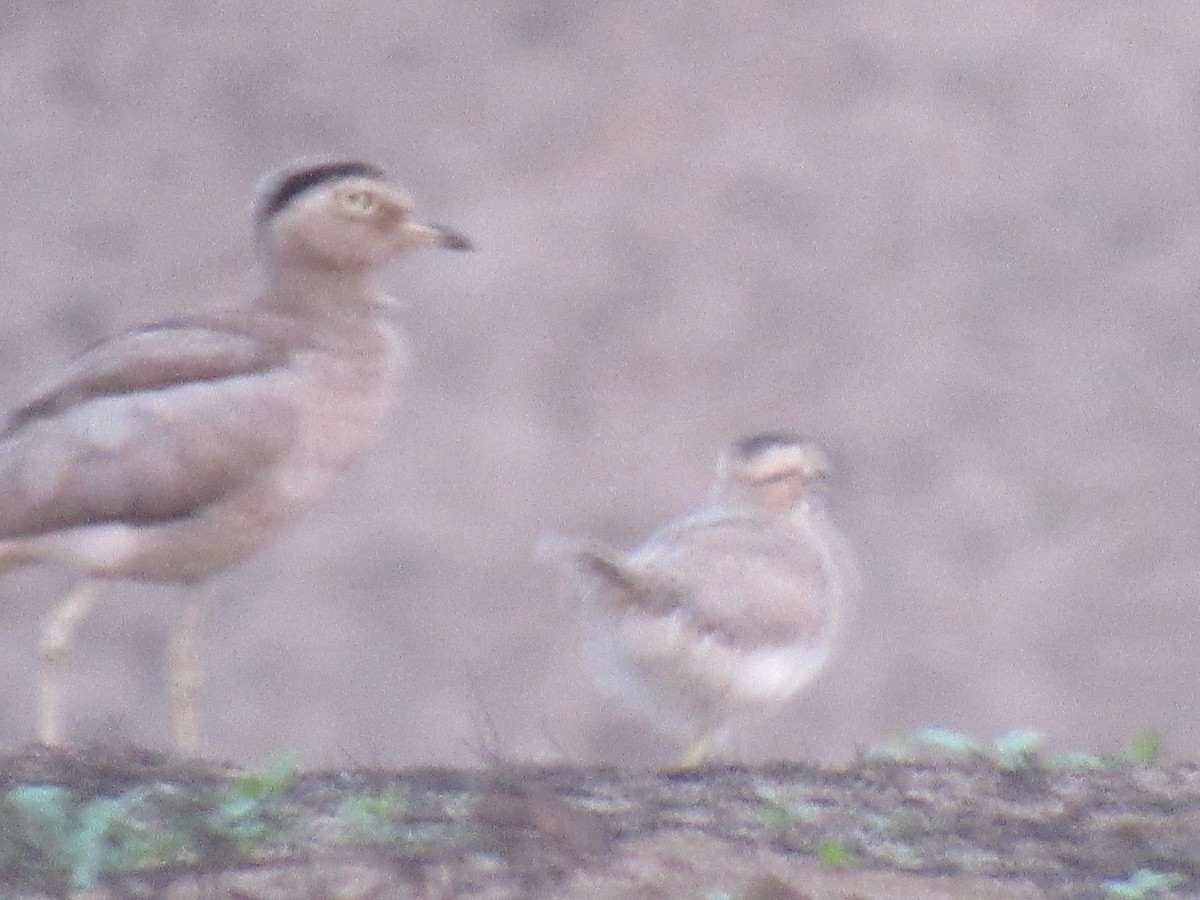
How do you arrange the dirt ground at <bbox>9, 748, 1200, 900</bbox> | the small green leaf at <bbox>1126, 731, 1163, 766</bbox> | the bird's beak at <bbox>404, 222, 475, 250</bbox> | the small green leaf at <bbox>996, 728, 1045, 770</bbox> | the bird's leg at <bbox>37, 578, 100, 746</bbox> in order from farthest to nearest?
the bird's beak at <bbox>404, 222, 475, 250</bbox>
the bird's leg at <bbox>37, 578, 100, 746</bbox>
the small green leaf at <bbox>1126, 731, 1163, 766</bbox>
the small green leaf at <bbox>996, 728, 1045, 770</bbox>
the dirt ground at <bbox>9, 748, 1200, 900</bbox>

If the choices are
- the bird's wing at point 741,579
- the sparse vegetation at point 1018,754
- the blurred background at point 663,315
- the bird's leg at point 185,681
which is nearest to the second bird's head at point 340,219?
the bird's leg at point 185,681

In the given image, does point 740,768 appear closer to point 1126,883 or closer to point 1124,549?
point 1126,883

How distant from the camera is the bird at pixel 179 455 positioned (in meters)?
9.16

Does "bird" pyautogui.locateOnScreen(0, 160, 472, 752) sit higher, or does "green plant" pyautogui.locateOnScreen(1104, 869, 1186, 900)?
"bird" pyautogui.locateOnScreen(0, 160, 472, 752)

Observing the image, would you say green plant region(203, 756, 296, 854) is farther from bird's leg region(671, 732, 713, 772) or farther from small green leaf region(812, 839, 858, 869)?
bird's leg region(671, 732, 713, 772)

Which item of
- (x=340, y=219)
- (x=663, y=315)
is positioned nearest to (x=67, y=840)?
(x=340, y=219)

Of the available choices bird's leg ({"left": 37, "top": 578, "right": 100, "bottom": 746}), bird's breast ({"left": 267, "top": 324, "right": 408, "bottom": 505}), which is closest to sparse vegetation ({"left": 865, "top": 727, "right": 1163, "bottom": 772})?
bird's breast ({"left": 267, "top": 324, "right": 408, "bottom": 505})

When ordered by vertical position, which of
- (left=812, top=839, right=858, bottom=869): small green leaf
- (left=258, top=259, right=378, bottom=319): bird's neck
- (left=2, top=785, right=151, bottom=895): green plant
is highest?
(left=258, top=259, right=378, bottom=319): bird's neck

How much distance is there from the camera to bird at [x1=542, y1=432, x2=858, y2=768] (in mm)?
8398

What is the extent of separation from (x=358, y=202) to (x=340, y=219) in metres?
0.09

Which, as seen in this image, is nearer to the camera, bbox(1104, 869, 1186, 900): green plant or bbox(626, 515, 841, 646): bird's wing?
bbox(1104, 869, 1186, 900): green plant

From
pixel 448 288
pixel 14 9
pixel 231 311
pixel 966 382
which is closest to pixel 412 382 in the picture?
pixel 448 288

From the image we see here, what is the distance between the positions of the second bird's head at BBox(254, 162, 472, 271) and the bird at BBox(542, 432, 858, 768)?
4.54ft

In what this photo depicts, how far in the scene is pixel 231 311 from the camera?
31.6ft
